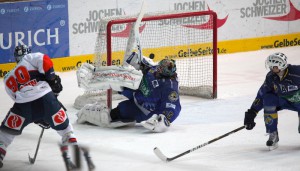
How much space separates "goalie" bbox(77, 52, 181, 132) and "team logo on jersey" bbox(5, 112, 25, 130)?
61.4 inches

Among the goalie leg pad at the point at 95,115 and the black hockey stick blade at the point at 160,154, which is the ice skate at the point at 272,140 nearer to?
the black hockey stick blade at the point at 160,154

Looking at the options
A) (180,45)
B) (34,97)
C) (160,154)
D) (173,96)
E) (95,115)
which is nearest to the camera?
(34,97)

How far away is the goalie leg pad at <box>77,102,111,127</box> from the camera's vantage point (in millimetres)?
7844

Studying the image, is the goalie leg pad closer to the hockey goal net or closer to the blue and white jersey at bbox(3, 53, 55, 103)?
the hockey goal net

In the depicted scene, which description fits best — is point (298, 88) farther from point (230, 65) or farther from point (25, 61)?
point (230, 65)

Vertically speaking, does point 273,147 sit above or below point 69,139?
below

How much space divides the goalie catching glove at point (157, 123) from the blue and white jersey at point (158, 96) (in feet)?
0.22

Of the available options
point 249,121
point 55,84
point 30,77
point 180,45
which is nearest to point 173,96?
point 249,121

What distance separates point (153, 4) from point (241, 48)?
1.72 metres

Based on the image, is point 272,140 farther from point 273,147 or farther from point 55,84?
point 55,84

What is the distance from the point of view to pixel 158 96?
7691 millimetres

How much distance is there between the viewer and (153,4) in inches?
451

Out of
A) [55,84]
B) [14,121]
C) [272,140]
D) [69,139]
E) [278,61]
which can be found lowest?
[272,140]

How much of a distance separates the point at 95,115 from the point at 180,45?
2372mm
